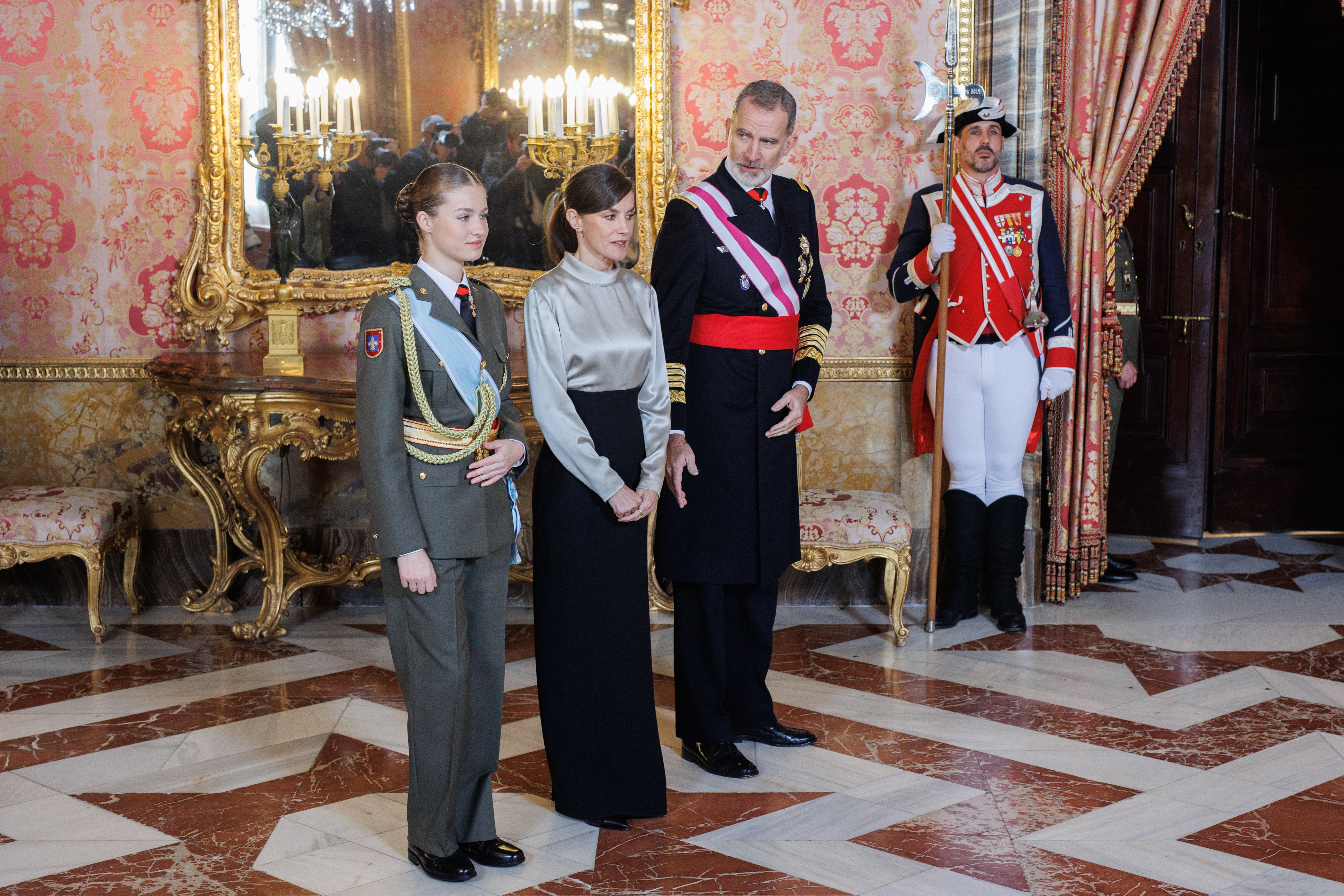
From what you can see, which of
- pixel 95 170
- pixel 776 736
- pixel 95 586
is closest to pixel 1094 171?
pixel 776 736

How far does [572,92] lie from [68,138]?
174 centimetres

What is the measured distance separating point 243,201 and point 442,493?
250cm

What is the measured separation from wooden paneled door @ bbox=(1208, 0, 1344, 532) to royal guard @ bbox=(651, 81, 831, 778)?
3.37m

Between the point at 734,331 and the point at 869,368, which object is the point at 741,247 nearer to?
the point at 734,331

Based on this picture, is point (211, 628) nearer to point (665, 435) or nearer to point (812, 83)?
point (665, 435)

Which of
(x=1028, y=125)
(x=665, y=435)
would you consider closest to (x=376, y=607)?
(x=665, y=435)

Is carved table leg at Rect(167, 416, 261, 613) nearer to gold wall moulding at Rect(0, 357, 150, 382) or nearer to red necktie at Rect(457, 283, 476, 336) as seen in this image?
gold wall moulding at Rect(0, 357, 150, 382)

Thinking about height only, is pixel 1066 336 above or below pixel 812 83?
below

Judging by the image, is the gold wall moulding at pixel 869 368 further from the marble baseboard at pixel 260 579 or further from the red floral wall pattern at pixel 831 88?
the marble baseboard at pixel 260 579

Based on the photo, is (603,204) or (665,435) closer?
(603,204)

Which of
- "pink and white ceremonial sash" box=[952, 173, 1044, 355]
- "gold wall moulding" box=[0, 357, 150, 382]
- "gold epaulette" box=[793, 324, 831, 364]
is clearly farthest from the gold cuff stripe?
"gold wall moulding" box=[0, 357, 150, 382]

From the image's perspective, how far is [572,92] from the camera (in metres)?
4.29

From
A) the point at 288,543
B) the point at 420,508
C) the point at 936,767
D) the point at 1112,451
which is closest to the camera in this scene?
the point at 420,508

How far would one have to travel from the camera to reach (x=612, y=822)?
257 centimetres
